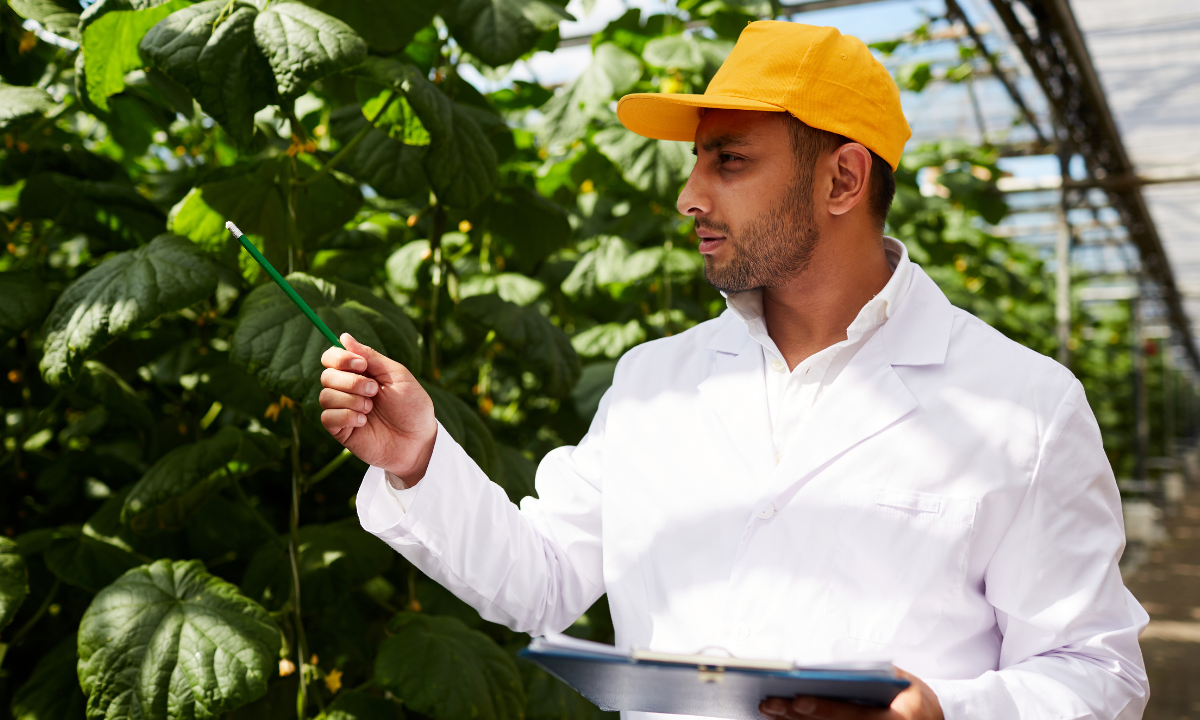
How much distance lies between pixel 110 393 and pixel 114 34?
68 centimetres

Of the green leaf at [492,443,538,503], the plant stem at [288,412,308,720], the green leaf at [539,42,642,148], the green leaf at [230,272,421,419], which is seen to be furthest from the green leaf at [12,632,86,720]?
the green leaf at [539,42,642,148]

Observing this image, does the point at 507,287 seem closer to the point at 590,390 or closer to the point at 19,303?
the point at 590,390

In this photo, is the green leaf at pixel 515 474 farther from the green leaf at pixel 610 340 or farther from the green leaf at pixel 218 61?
the green leaf at pixel 218 61

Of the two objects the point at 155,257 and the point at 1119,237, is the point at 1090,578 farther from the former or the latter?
the point at 1119,237

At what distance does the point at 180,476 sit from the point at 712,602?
3.12 feet

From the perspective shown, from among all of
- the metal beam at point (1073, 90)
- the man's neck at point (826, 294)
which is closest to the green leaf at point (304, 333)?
the man's neck at point (826, 294)

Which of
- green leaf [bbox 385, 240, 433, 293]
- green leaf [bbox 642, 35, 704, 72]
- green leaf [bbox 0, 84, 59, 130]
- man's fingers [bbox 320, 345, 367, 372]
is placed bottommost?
green leaf [bbox 385, 240, 433, 293]

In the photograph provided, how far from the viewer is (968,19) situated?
4.53 metres

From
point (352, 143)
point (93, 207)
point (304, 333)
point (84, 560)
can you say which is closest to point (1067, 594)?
point (304, 333)

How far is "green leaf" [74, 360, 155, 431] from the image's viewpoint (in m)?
1.88

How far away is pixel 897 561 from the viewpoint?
119 centimetres

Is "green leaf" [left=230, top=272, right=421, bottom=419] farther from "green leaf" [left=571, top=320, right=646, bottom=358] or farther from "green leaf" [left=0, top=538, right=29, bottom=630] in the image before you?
"green leaf" [left=571, top=320, right=646, bottom=358]

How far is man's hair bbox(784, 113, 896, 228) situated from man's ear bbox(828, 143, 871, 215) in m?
0.02

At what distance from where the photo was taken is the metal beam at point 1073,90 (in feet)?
14.8
